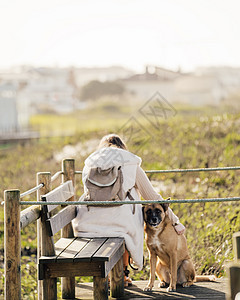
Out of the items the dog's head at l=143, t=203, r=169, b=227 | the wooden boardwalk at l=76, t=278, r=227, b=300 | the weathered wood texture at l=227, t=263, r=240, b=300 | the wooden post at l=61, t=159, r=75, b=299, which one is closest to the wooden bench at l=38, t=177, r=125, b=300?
the wooden post at l=61, t=159, r=75, b=299

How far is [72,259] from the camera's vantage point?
4234 mm

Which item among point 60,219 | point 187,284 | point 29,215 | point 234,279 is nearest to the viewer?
point 234,279

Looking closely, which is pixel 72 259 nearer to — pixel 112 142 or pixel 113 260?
pixel 113 260

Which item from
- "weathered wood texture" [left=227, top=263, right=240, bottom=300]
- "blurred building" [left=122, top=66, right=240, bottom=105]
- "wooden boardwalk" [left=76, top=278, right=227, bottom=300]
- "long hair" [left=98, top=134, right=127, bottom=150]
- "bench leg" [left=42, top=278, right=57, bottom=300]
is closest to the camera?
"weathered wood texture" [left=227, top=263, right=240, bottom=300]

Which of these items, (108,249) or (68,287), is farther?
(68,287)

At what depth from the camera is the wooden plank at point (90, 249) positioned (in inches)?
166

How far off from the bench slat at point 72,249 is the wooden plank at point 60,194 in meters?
0.35

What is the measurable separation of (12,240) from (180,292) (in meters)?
1.67

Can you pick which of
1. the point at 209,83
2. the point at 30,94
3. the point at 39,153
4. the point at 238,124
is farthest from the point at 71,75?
the point at 238,124

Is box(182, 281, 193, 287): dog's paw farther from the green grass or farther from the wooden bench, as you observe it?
the green grass

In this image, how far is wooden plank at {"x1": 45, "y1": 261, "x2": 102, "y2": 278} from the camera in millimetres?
4223

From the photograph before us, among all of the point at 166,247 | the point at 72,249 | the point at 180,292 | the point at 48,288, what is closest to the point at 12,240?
the point at 48,288

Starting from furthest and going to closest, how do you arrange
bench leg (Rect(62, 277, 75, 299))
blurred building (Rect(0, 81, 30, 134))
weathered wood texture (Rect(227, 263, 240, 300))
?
blurred building (Rect(0, 81, 30, 134)), bench leg (Rect(62, 277, 75, 299)), weathered wood texture (Rect(227, 263, 240, 300))

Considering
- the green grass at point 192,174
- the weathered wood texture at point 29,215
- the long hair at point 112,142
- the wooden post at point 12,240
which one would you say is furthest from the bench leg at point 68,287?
the green grass at point 192,174
